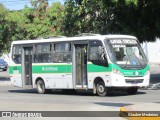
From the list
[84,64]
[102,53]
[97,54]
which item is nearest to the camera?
[102,53]

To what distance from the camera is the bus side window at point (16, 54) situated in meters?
26.4

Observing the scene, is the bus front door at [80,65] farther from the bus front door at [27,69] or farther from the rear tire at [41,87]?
the bus front door at [27,69]

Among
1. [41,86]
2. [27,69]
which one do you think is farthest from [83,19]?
[41,86]

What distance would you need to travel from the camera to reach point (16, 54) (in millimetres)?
26625

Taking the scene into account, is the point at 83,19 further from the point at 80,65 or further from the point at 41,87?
the point at 80,65

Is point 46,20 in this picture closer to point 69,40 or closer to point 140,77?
point 69,40

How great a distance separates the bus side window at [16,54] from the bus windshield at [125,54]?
661 centimetres

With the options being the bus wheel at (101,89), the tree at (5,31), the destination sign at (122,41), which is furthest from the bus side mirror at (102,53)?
the tree at (5,31)

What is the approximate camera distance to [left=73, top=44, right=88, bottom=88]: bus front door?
74.5ft

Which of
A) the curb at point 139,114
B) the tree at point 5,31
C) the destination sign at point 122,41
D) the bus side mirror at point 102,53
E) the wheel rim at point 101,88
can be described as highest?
the tree at point 5,31

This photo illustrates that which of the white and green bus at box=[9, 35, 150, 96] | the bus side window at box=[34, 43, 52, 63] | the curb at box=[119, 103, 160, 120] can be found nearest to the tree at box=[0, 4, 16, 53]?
the white and green bus at box=[9, 35, 150, 96]

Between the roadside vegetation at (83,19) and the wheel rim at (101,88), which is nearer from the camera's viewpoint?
the wheel rim at (101,88)

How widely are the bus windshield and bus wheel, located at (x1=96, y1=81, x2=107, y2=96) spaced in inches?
54.4

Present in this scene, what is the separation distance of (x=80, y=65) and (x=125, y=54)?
2.44m
